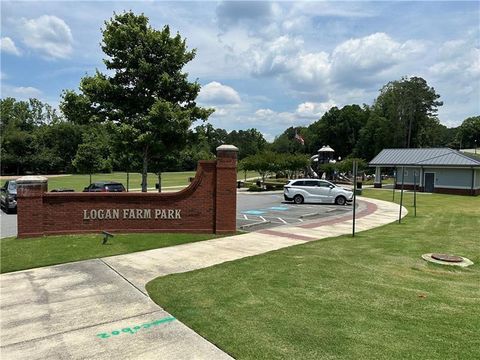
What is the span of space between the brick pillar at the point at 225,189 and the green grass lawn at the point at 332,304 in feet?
11.1

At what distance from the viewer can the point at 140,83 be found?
1914cm

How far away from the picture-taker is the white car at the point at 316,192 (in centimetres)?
2538

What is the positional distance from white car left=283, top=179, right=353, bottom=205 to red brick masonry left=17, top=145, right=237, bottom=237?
41.8ft

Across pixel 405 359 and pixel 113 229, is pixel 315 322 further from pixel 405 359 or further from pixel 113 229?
pixel 113 229

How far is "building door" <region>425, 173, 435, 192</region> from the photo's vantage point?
3953 cm

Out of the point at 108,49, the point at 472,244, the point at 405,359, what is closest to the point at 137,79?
the point at 108,49

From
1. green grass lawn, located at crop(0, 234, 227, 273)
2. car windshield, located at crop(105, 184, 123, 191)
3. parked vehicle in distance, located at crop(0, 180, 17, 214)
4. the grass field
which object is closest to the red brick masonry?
Answer: green grass lawn, located at crop(0, 234, 227, 273)

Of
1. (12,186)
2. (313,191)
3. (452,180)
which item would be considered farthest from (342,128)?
(12,186)

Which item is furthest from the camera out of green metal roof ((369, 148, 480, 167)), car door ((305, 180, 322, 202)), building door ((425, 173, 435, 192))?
building door ((425, 173, 435, 192))

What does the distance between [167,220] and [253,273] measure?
613 centimetres

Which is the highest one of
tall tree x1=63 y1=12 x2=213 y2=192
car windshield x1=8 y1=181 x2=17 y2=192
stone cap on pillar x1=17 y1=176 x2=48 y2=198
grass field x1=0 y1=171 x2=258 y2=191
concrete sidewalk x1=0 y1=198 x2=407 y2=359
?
tall tree x1=63 y1=12 x2=213 y2=192

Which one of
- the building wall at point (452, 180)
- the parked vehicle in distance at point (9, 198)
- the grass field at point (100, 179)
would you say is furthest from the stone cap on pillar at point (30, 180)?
the building wall at point (452, 180)

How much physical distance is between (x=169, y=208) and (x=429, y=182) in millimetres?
33699

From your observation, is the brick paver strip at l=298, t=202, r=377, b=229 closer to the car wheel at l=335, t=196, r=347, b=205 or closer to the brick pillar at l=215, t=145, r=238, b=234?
the brick pillar at l=215, t=145, r=238, b=234
